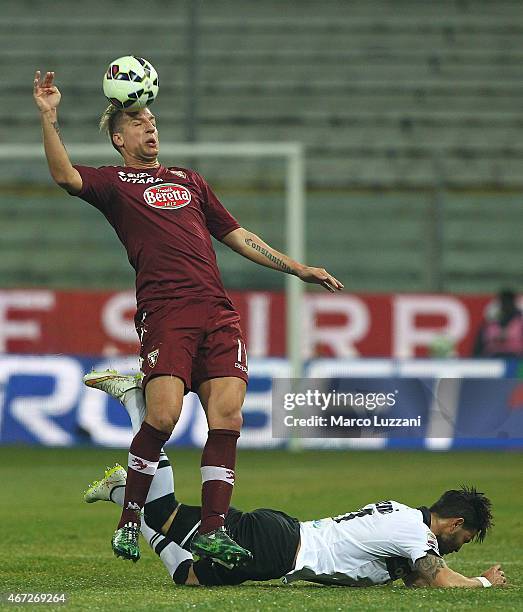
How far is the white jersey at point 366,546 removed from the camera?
229 inches

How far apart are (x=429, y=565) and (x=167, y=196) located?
1956 mm

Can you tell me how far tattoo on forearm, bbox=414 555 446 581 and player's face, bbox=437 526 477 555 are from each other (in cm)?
9

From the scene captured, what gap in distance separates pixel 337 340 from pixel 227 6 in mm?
6015

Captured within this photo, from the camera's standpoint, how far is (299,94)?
19719mm

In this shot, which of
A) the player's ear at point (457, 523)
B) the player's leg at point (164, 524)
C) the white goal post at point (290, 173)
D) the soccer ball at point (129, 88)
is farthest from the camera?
the white goal post at point (290, 173)

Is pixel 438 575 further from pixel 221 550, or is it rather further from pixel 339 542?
pixel 221 550

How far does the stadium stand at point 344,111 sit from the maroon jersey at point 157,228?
36.4 ft

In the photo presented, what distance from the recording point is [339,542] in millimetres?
5906

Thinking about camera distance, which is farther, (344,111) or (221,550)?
(344,111)

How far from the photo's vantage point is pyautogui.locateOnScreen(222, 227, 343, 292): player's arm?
623 centimetres

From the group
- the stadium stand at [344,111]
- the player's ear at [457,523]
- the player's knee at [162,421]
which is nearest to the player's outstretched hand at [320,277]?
the player's knee at [162,421]

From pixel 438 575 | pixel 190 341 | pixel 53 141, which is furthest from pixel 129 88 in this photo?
pixel 438 575

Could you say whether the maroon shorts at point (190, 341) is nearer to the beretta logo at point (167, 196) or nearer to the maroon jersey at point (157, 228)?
the maroon jersey at point (157, 228)

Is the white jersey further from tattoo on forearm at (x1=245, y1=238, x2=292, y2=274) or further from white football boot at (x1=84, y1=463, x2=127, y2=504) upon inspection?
tattoo on forearm at (x1=245, y1=238, x2=292, y2=274)
